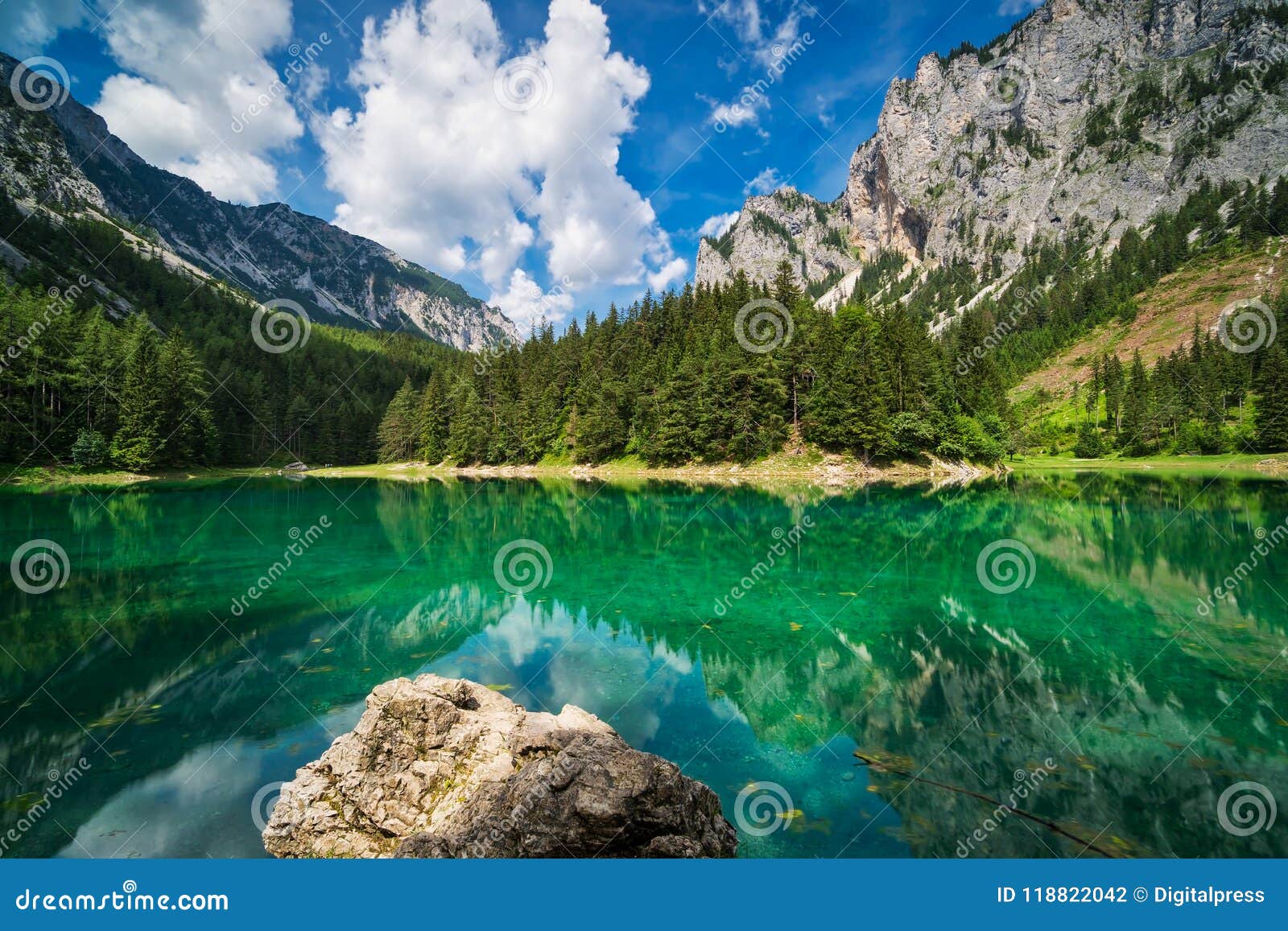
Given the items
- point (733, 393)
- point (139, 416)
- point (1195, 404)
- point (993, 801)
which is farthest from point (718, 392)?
point (1195, 404)

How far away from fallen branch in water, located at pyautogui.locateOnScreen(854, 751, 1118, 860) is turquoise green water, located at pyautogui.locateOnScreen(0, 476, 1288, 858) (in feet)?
0.18

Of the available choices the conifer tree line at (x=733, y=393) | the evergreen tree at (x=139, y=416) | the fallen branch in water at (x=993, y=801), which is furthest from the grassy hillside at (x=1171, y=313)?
the evergreen tree at (x=139, y=416)

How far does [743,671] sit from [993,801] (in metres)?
5.39

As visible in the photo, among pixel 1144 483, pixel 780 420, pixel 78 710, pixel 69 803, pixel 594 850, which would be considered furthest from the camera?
pixel 780 420

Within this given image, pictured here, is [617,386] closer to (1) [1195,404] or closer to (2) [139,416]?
(2) [139,416]

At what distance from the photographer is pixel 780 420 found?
60125 mm

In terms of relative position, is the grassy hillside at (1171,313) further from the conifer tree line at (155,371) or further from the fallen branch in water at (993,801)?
the conifer tree line at (155,371)

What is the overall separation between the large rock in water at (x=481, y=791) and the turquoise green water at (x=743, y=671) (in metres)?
1.00

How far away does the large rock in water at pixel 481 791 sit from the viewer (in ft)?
18.6

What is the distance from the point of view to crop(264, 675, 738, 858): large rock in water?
568 centimetres

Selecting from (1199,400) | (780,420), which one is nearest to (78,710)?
(780,420)

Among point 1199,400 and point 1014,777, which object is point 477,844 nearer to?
point 1014,777

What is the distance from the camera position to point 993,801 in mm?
7320

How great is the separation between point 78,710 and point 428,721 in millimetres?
7465
